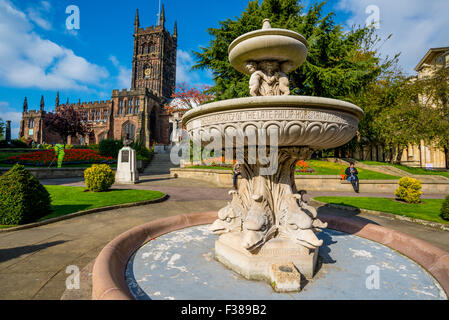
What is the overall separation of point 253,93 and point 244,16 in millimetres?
18294

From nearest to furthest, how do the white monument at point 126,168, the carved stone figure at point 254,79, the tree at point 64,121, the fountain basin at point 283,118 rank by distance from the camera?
the fountain basin at point 283,118 < the carved stone figure at point 254,79 < the white monument at point 126,168 < the tree at point 64,121

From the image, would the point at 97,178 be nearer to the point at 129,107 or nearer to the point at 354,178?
the point at 354,178

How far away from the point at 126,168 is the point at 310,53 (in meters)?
16.3

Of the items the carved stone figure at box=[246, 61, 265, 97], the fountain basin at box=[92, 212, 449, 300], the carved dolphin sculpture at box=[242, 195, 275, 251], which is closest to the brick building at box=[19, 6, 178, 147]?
the fountain basin at box=[92, 212, 449, 300]

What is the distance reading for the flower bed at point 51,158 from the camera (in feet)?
60.4

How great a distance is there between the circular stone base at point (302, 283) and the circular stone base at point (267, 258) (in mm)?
99

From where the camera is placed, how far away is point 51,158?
19.3m

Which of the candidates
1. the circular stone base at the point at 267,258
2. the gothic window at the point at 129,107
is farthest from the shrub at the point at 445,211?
the gothic window at the point at 129,107

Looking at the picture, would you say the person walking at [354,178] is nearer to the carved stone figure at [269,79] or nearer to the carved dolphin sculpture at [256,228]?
the carved stone figure at [269,79]

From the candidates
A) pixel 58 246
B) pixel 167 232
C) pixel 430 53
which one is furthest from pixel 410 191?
pixel 430 53
